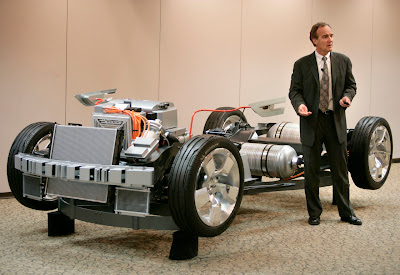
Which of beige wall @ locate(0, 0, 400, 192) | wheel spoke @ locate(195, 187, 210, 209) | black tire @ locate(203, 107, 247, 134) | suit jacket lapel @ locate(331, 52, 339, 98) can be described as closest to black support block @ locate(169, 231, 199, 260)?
wheel spoke @ locate(195, 187, 210, 209)

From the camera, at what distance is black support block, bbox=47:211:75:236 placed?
15.9 ft

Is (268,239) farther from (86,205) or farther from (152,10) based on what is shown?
(152,10)

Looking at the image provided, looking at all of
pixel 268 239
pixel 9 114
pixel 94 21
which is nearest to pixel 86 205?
pixel 268 239

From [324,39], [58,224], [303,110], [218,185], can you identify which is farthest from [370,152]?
[58,224]

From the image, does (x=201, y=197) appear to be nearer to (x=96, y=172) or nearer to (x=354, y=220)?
(x=96, y=172)

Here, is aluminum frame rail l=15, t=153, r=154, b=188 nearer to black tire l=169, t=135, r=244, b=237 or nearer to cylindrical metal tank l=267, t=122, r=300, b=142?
black tire l=169, t=135, r=244, b=237

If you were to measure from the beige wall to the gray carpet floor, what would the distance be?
4.53 ft

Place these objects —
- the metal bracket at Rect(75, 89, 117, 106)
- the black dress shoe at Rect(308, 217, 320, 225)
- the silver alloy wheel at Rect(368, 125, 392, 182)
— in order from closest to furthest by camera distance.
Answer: the metal bracket at Rect(75, 89, 117, 106) → the black dress shoe at Rect(308, 217, 320, 225) → the silver alloy wheel at Rect(368, 125, 392, 182)

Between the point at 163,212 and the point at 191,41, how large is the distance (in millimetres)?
3510

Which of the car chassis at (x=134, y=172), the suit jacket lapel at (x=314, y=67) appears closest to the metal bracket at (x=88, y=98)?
the car chassis at (x=134, y=172)

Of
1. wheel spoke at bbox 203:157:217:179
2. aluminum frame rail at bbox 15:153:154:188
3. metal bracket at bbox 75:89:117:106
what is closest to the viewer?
aluminum frame rail at bbox 15:153:154:188

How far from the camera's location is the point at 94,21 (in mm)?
6750

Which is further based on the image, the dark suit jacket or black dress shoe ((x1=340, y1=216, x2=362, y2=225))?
black dress shoe ((x1=340, y1=216, x2=362, y2=225))

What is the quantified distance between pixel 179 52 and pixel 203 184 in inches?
136
